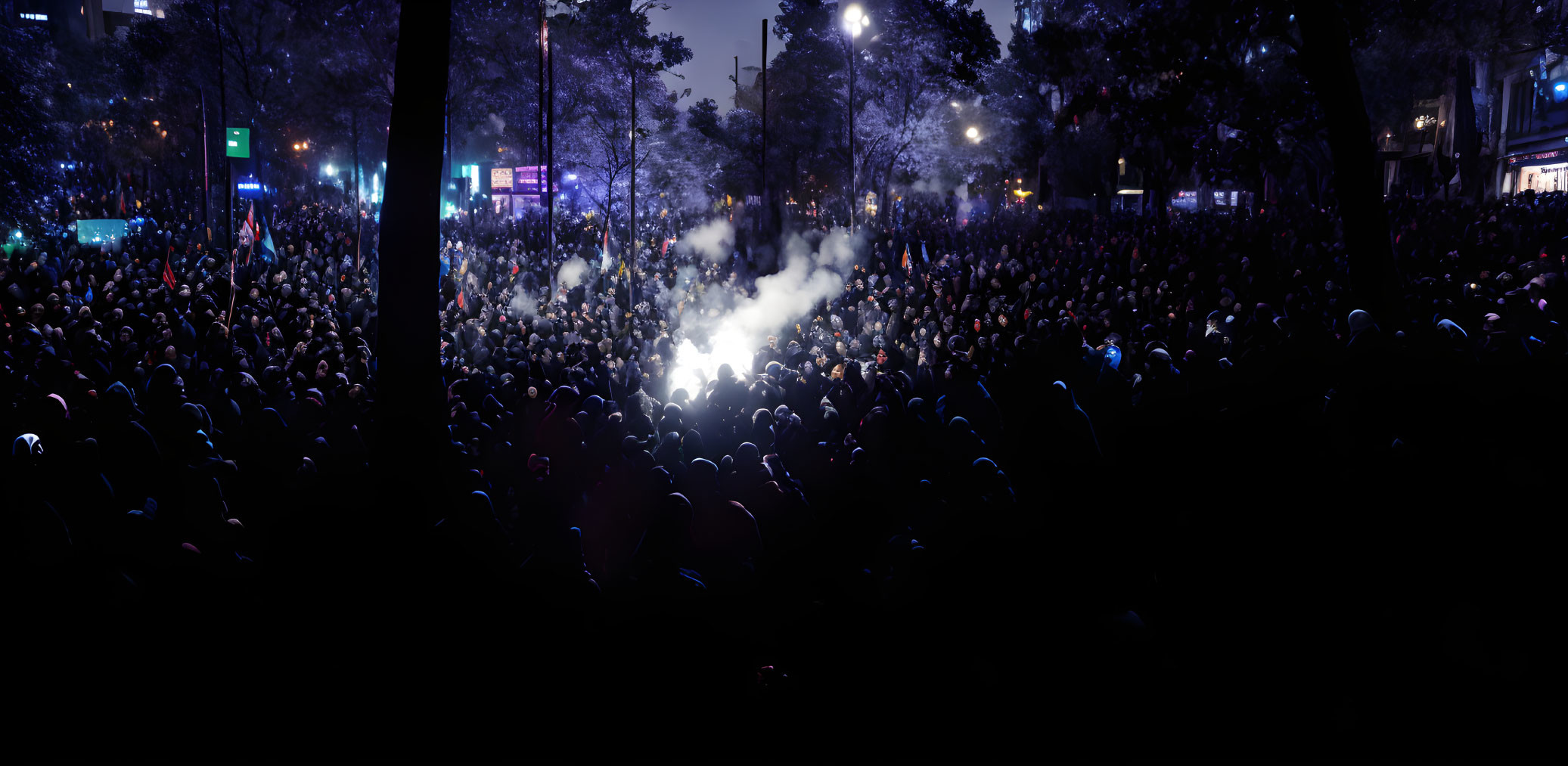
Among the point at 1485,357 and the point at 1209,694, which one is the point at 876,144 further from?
the point at 1209,694

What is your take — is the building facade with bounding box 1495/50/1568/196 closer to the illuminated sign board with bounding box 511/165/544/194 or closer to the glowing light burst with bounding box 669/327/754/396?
the glowing light burst with bounding box 669/327/754/396

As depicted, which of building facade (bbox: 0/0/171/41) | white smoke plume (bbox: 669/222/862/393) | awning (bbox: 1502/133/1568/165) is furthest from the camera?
building facade (bbox: 0/0/171/41)

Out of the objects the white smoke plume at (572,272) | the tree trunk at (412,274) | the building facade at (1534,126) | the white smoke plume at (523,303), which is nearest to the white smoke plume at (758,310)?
the white smoke plume at (523,303)

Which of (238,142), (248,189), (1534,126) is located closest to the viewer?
(238,142)

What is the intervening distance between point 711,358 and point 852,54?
18.8 meters

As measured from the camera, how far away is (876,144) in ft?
133

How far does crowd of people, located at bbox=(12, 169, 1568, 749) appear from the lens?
14.2ft

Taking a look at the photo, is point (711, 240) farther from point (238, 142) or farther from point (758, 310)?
point (758, 310)

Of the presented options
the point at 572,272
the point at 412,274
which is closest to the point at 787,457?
the point at 412,274

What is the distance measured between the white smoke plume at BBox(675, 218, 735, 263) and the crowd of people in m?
17.0

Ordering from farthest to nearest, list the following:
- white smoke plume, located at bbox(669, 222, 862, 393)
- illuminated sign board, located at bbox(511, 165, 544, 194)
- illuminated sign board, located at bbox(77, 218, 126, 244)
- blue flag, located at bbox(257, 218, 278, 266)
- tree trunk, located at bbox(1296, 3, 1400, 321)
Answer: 1. illuminated sign board, located at bbox(511, 165, 544, 194)
2. illuminated sign board, located at bbox(77, 218, 126, 244)
3. blue flag, located at bbox(257, 218, 278, 266)
4. white smoke plume, located at bbox(669, 222, 862, 393)
5. tree trunk, located at bbox(1296, 3, 1400, 321)

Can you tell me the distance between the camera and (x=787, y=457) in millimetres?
6730

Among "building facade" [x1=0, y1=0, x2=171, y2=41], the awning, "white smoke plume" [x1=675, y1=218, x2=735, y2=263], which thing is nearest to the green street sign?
"white smoke plume" [x1=675, y1=218, x2=735, y2=263]

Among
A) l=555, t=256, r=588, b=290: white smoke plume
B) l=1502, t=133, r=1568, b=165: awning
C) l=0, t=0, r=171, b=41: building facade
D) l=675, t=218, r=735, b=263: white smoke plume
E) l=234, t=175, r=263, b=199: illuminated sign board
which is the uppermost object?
l=0, t=0, r=171, b=41: building facade
